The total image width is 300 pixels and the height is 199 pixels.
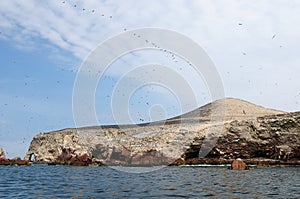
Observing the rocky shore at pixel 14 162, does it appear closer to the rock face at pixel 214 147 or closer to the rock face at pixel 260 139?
the rock face at pixel 214 147

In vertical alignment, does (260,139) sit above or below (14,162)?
above

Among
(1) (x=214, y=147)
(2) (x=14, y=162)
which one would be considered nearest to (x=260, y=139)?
(1) (x=214, y=147)

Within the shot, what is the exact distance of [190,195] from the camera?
23391 mm

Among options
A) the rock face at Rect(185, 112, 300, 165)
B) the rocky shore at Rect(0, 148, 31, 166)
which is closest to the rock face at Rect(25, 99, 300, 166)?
the rock face at Rect(185, 112, 300, 165)

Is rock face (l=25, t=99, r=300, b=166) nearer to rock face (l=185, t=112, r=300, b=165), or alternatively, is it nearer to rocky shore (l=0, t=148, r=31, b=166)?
rock face (l=185, t=112, r=300, b=165)

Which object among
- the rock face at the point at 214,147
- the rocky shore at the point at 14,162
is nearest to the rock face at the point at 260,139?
the rock face at the point at 214,147

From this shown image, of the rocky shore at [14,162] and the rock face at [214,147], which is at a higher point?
the rock face at [214,147]

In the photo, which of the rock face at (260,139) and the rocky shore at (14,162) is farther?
the rocky shore at (14,162)

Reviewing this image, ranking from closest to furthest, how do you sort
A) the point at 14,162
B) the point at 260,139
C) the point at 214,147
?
1. the point at 260,139
2. the point at 214,147
3. the point at 14,162

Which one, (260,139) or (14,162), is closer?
(260,139)

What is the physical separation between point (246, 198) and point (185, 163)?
64.1 metres

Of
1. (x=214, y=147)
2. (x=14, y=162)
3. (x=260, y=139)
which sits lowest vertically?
(x=14, y=162)

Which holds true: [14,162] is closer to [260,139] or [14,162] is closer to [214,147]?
[214,147]

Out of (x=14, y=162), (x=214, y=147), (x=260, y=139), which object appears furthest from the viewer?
(x=14, y=162)
